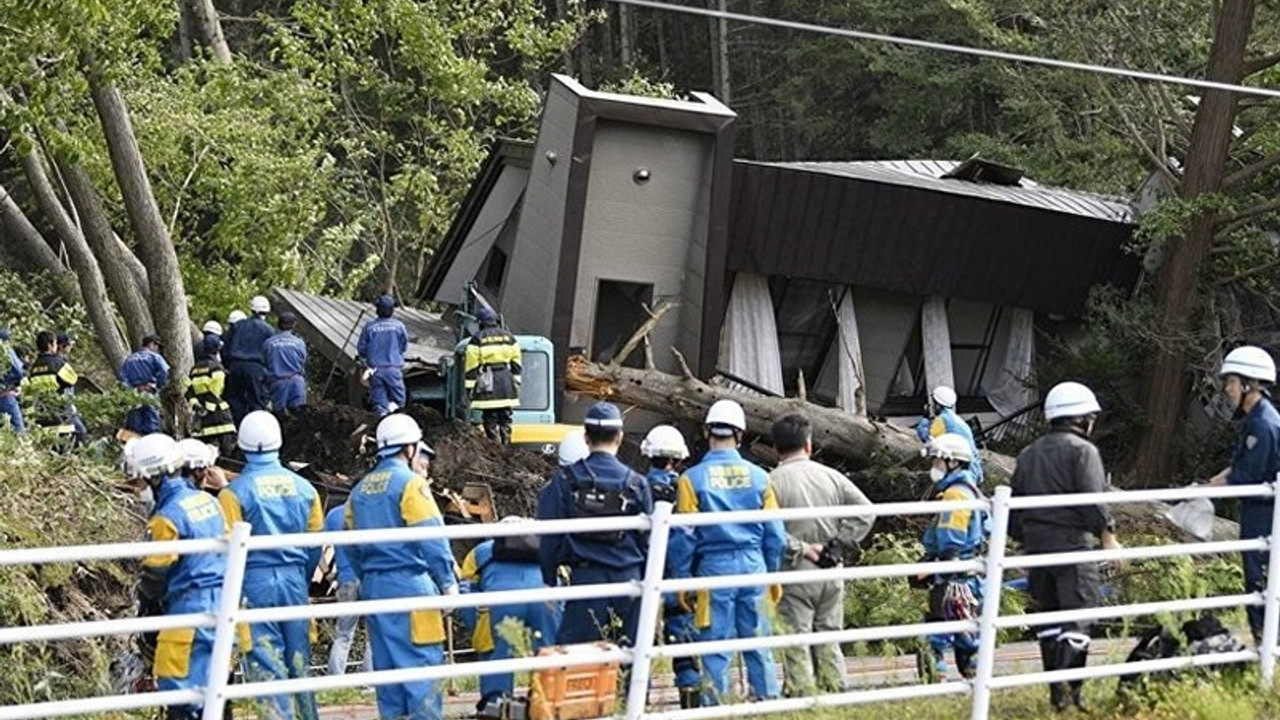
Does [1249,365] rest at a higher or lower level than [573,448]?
higher

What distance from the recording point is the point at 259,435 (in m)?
9.94

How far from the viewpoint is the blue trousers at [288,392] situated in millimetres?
21422

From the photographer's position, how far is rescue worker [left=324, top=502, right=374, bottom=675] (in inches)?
384

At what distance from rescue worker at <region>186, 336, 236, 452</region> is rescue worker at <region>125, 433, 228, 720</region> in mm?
11445

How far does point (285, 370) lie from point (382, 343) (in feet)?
4.36

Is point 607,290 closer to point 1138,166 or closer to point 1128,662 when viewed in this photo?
point 1138,166

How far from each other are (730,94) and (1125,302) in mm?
26536

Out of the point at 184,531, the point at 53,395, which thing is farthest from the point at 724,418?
the point at 53,395

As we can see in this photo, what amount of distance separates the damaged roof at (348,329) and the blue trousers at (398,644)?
41.9 feet

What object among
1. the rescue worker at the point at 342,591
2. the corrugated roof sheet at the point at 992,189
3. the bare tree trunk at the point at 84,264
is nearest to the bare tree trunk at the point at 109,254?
the bare tree trunk at the point at 84,264

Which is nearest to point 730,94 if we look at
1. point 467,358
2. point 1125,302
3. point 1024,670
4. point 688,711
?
point 1125,302

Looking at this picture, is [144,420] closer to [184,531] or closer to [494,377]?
[494,377]

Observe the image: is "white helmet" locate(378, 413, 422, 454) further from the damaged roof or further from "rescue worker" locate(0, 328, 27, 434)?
the damaged roof

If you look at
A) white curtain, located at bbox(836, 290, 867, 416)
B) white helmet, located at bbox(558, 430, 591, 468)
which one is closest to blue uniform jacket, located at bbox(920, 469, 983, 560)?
white helmet, located at bbox(558, 430, 591, 468)
